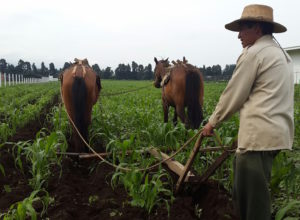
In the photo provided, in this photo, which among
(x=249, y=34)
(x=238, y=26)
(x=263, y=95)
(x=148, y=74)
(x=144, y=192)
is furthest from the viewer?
(x=148, y=74)

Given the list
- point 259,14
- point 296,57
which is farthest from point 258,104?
point 296,57

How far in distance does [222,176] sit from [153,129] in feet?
5.79

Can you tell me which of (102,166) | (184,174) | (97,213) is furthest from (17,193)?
(184,174)

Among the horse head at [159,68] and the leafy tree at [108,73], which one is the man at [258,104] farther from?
the leafy tree at [108,73]

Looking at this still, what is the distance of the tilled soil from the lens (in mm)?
3561

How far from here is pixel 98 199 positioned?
4062 mm

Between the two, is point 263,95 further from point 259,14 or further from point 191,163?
point 191,163

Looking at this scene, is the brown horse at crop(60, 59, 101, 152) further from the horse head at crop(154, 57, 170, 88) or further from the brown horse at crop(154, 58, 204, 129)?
the horse head at crop(154, 57, 170, 88)

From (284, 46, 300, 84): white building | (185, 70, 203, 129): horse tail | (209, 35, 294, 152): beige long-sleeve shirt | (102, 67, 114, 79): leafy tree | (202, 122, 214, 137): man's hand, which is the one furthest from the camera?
(102, 67, 114, 79): leafy tree

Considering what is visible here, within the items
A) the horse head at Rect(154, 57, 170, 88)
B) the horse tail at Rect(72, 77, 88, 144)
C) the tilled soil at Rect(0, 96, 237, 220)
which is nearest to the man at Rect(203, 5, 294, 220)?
the tilled soil at Rect(0, 96, 237, 220)

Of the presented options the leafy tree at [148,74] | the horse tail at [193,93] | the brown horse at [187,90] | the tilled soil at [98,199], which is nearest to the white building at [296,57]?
the brown horse at [187,90]

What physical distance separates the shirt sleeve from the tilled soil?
1.18m

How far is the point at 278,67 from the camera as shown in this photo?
2740mm

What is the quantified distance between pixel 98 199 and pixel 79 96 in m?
2.07
